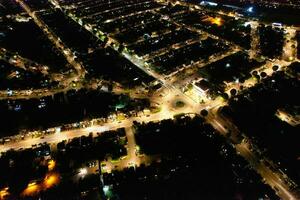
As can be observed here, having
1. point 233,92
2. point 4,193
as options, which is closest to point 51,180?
point 4,193

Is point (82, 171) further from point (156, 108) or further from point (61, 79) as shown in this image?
point (61, 79)

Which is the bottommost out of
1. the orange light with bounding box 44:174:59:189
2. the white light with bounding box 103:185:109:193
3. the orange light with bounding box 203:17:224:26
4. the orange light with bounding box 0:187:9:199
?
the orange light with bounding box 0:187:9:199

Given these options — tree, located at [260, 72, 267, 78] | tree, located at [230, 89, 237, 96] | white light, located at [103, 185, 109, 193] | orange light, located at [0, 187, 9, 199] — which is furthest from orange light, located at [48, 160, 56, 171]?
tree, located at [260, 72, 267, 78]

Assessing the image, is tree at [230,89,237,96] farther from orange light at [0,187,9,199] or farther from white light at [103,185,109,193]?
orange light at [0,187,9,199]

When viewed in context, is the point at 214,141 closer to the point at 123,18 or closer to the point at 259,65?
the point at 259,65

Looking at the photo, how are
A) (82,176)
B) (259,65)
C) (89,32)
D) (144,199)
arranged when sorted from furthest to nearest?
(89,32) < (259,65) < (82,176) < (144,199)

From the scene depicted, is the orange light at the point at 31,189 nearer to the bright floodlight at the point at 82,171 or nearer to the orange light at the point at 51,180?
the orange light at the point at 51,180

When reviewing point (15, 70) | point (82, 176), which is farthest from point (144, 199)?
point (15, 70)

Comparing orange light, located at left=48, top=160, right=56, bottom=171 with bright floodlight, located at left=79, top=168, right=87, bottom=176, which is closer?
bright floodlight, located at left=79, top=168, right=87, bottom=176
